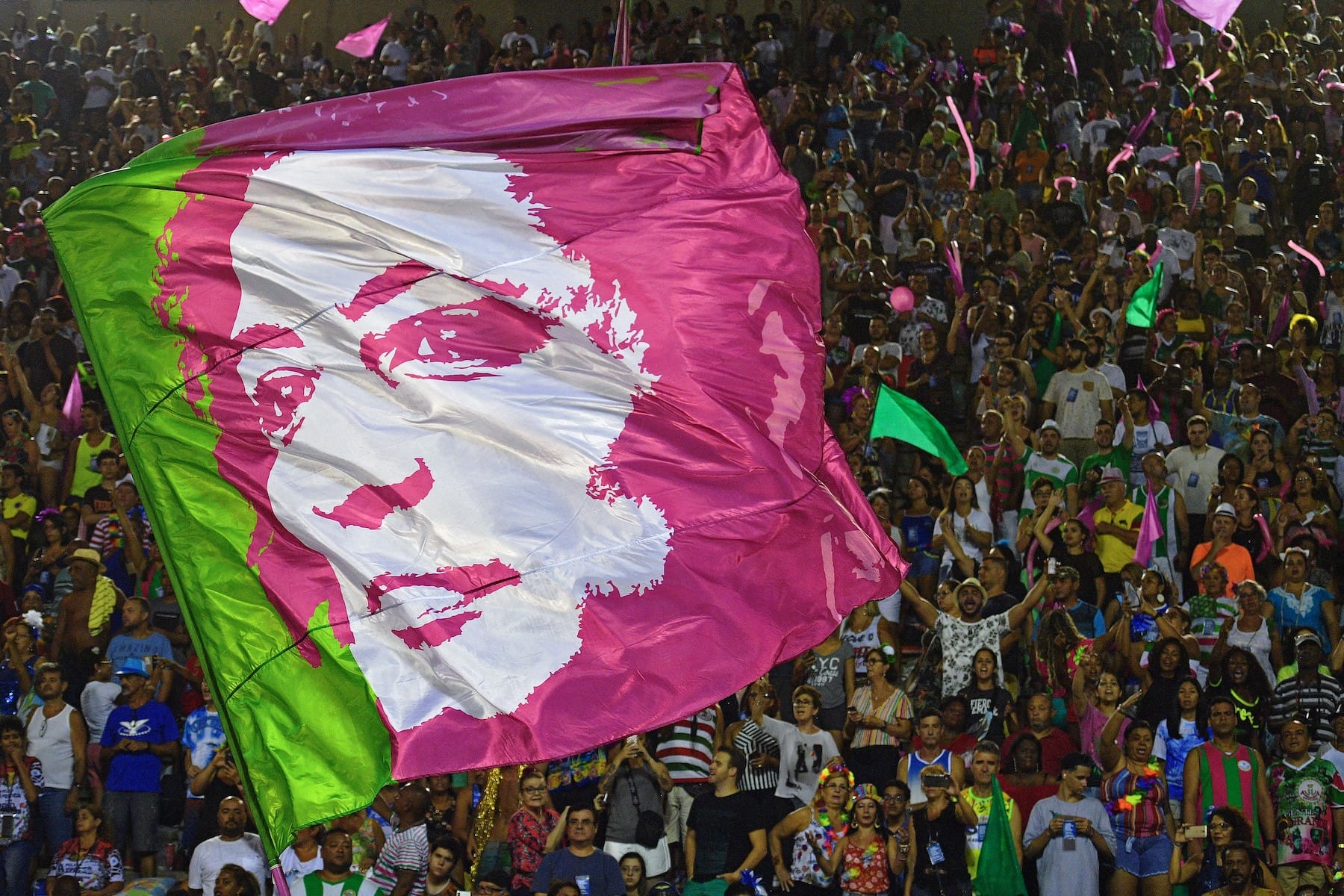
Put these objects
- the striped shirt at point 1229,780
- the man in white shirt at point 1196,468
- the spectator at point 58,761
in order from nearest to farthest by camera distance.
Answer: the striped shirt at point 1229,780
the spectator at point 58,761
the man in white shirt at point 1196,468

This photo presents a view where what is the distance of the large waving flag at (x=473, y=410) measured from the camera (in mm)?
6465

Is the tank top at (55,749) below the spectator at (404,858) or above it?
above

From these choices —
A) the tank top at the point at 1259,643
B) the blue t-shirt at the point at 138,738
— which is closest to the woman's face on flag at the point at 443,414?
the blue t-shirt at the point at 138,738

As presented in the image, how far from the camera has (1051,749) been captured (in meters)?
12.2

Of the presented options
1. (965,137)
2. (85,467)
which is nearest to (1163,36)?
(965,137)

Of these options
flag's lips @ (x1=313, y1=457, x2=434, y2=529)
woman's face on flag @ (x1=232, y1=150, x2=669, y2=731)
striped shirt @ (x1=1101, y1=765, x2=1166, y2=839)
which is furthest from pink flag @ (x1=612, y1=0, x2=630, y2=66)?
striped shirt @ (x1=1101, y1=765, x2=1166, y2=839)

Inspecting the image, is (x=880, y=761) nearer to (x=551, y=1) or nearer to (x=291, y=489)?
(x=291, y=489)

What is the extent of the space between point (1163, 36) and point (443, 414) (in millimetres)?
17282

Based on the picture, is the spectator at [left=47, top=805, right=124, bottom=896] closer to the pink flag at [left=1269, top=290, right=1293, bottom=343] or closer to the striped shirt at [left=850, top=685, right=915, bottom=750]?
the striped shirt at [left=850, top=685, right=915, bottom=750]

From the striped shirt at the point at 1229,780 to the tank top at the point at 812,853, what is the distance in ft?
7.41

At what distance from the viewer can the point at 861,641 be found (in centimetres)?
1332

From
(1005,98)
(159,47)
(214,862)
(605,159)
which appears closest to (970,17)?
(1005,98)

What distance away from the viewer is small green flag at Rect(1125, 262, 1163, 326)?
52.1 feet

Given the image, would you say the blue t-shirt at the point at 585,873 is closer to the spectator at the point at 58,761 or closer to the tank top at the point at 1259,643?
the spectator at the point at 58,761
